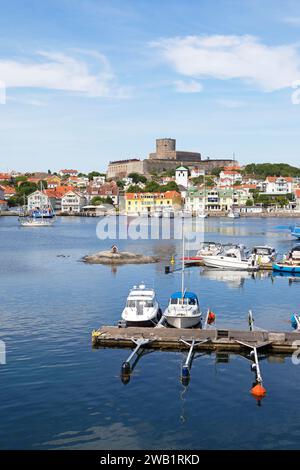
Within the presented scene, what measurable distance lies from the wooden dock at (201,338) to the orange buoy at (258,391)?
403 cm

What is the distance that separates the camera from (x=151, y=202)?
165875mm

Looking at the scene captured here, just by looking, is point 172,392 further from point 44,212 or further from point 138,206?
point 138,206

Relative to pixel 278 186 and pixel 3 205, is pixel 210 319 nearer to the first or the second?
pixel 3 205

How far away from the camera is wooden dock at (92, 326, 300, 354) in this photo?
23328 mm

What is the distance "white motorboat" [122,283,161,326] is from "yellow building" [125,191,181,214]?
13589cm

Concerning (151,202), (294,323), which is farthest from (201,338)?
(151,202)

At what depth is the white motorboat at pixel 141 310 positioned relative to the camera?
26375 mm

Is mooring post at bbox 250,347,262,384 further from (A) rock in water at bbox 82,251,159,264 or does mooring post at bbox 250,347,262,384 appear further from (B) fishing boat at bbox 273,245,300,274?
(A) rock in water at bbox 82,251,159,264

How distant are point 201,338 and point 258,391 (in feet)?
18.0

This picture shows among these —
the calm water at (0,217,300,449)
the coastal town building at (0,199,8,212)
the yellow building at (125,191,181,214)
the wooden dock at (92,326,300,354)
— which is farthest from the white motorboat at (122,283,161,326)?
the coastal town building at (0,199,8,212)

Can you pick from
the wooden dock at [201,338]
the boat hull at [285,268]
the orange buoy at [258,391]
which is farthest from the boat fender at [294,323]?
the boat hull at [285,268]

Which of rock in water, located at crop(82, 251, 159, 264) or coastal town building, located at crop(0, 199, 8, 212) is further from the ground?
coastal town building, located at crop(0, 199, 8, 212)

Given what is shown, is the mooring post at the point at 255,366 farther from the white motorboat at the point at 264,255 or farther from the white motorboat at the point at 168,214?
the white motorboat at the point at 168,214
